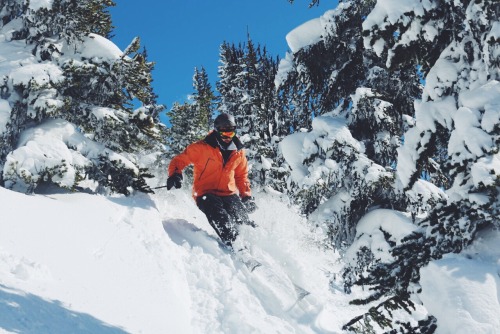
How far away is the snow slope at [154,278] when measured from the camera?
3.18m

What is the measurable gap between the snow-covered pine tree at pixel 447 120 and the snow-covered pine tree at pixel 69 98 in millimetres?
6230

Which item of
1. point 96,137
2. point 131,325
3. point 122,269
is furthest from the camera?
point 96,137

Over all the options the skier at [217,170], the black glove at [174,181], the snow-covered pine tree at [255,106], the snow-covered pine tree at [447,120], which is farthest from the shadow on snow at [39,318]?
the snow-covered pine tree at [255,106]

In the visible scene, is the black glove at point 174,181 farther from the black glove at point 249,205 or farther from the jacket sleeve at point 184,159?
the black glove at point 249,205

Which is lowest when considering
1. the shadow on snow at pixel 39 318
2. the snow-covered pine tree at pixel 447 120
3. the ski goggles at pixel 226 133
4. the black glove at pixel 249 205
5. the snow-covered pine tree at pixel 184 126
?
the shadow on snow at pixel 39 318

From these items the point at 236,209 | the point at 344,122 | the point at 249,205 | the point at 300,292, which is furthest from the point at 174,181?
the point at 344,122

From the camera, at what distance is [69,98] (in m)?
9.04

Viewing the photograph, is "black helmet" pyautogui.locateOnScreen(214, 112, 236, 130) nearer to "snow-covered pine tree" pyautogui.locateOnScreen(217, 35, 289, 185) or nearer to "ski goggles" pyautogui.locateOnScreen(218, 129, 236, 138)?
"ski goggles" pyautogui.locateOnScreen(218, 129, 236, 138)

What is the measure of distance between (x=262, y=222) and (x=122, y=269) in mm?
5495

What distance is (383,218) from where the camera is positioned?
783 centimetres

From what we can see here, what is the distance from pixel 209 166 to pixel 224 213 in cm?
115

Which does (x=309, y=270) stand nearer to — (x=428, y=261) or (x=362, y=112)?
(x=362, y=112)

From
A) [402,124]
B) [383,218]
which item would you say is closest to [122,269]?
[383,218]

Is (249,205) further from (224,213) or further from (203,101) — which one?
(203,101)
